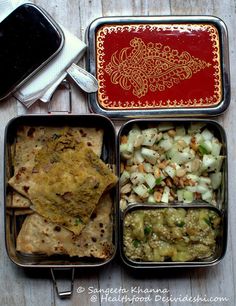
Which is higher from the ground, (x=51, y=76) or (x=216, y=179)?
(x=51, y=76)

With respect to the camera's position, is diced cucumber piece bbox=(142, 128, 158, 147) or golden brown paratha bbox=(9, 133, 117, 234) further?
diced cucumber piece bbox=(142, 128, 158, 147)

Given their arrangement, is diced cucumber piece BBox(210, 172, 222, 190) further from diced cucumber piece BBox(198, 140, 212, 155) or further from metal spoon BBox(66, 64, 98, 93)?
metal spoon BBox(66, 64, 98, 93)

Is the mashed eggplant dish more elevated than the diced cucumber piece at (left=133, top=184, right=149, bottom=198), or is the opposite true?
the diced cucumber piece at (left=133, top=184, right=149, bottom=198)

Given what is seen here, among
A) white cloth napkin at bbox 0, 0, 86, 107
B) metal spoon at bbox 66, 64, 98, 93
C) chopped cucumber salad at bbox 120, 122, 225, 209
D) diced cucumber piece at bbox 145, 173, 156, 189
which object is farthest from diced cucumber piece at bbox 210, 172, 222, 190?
white cloth napkin at bbox 0, 0, 86, 107

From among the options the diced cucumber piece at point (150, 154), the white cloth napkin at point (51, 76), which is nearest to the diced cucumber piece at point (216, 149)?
the diced cucumber piece at point (150, 154)

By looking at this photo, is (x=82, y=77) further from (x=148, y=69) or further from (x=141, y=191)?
(x=141, y=191)

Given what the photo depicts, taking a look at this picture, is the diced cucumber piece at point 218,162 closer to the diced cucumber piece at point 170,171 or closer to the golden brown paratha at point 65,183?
the diced cucumber piece at point 170,171

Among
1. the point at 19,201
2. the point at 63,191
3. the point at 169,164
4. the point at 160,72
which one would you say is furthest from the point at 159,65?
the point at 19,201
